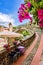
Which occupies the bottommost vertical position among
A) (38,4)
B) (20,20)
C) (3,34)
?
(3,34)

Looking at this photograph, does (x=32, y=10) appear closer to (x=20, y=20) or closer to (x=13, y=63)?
(x=20, y=20)

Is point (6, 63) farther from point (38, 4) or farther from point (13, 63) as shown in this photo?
point (38, 4)

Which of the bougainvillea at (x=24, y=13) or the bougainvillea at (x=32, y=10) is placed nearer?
the bougainvillea at (x=32, y=10)

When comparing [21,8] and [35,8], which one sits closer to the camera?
[35,8]

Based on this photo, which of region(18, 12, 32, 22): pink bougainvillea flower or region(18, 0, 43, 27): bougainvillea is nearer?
region(18, 0, 43, 27): bougainvillea

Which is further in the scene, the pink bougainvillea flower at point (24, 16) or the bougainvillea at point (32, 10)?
the pink bougainvillea flower at point (24, 16)

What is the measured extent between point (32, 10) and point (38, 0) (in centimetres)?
12

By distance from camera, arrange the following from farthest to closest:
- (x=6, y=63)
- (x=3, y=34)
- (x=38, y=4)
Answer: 1. (x=3, y=34)
2. (x=6, y=63)
3. (x=38, y=4)

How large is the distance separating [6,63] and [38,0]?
253 inches

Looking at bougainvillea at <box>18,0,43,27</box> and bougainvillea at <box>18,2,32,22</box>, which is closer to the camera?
bougainvillea at <box>18,0,43,27</box>

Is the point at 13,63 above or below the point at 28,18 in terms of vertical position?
below

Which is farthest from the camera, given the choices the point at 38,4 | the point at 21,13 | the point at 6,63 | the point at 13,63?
the point at 13,63

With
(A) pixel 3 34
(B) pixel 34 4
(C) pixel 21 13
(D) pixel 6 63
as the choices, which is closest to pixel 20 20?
(C) pixel 21 13

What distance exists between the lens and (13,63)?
359 inches
